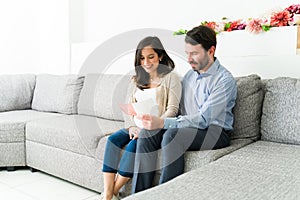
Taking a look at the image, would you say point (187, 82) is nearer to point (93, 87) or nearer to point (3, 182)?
point (93, 87)

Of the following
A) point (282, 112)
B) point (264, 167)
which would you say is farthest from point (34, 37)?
point (264, 167)

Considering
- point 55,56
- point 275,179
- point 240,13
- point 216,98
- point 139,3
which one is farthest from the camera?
point 55,56

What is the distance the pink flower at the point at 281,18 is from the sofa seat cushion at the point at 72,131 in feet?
4.34

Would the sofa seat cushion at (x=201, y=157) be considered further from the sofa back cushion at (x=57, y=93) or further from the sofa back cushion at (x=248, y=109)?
the sofa back cushion at (x=57, y=93)

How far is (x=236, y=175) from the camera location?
1.38 meters

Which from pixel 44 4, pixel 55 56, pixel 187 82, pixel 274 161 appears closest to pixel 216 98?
pixel 187 82

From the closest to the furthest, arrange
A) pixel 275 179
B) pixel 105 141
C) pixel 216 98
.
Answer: pixel 275 179 → pixel 216 98 → pixel 105 141

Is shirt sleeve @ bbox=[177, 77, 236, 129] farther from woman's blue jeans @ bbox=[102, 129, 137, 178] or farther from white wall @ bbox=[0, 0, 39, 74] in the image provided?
white wall @ bbox=[0, 0, 39, 74]

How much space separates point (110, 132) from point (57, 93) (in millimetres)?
1075

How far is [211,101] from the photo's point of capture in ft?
6.07

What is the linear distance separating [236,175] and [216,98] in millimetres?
579

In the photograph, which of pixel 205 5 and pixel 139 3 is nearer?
pixel 205 5

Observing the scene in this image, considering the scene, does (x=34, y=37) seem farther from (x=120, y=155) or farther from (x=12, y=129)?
(x=120, y=155)

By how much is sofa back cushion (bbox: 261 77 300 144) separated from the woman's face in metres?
0.72
